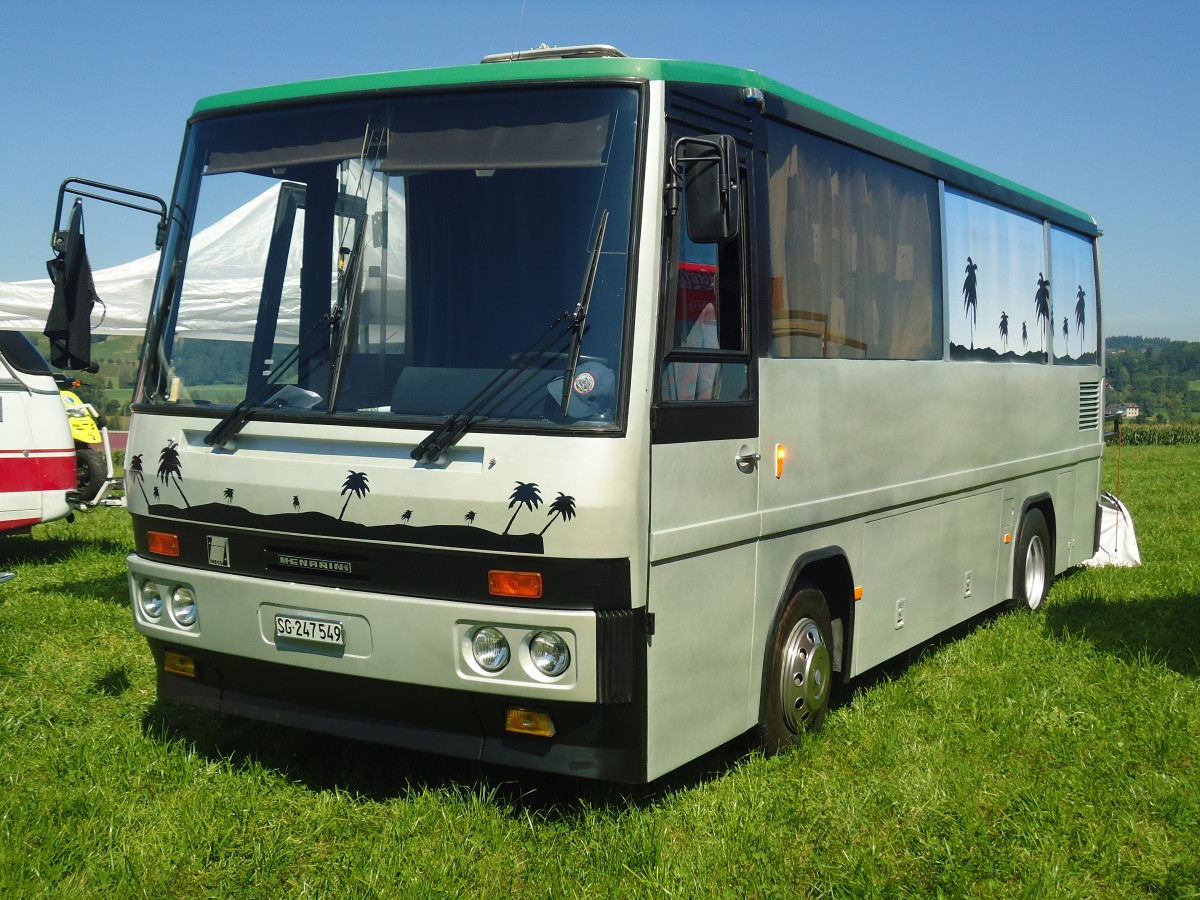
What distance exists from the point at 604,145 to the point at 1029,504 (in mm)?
6065

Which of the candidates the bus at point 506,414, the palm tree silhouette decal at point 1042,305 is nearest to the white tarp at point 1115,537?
the palm tree silhouette decal at point 1042,305

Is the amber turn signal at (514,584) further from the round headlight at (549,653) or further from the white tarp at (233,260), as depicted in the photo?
the white tarp at (233,260)

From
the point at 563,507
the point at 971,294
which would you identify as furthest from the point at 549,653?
the point at 971,294

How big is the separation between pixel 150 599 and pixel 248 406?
1065 millimetres

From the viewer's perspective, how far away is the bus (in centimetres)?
496

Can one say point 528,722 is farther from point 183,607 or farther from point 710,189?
point 710,189

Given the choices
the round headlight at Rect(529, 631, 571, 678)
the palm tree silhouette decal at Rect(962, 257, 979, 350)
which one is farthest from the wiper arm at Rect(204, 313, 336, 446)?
the palm tree silhouette decal at Rect(962, 257, 979, 350)

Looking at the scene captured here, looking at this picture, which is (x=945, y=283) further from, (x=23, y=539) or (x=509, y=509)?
(x=23, y=539)

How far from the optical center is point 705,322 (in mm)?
5523

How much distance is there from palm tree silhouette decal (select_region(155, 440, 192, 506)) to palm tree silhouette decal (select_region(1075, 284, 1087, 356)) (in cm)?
839

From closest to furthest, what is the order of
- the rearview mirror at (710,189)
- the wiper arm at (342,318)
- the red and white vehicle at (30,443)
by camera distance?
the rearview mirror at (710,189), the wiper arm at (342,318), the red and white vehicle at (30,443)

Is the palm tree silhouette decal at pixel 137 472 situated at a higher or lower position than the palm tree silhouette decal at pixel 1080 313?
lower

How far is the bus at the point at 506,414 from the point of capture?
195 inches

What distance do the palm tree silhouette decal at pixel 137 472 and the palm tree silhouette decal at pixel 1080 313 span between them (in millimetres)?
8428
